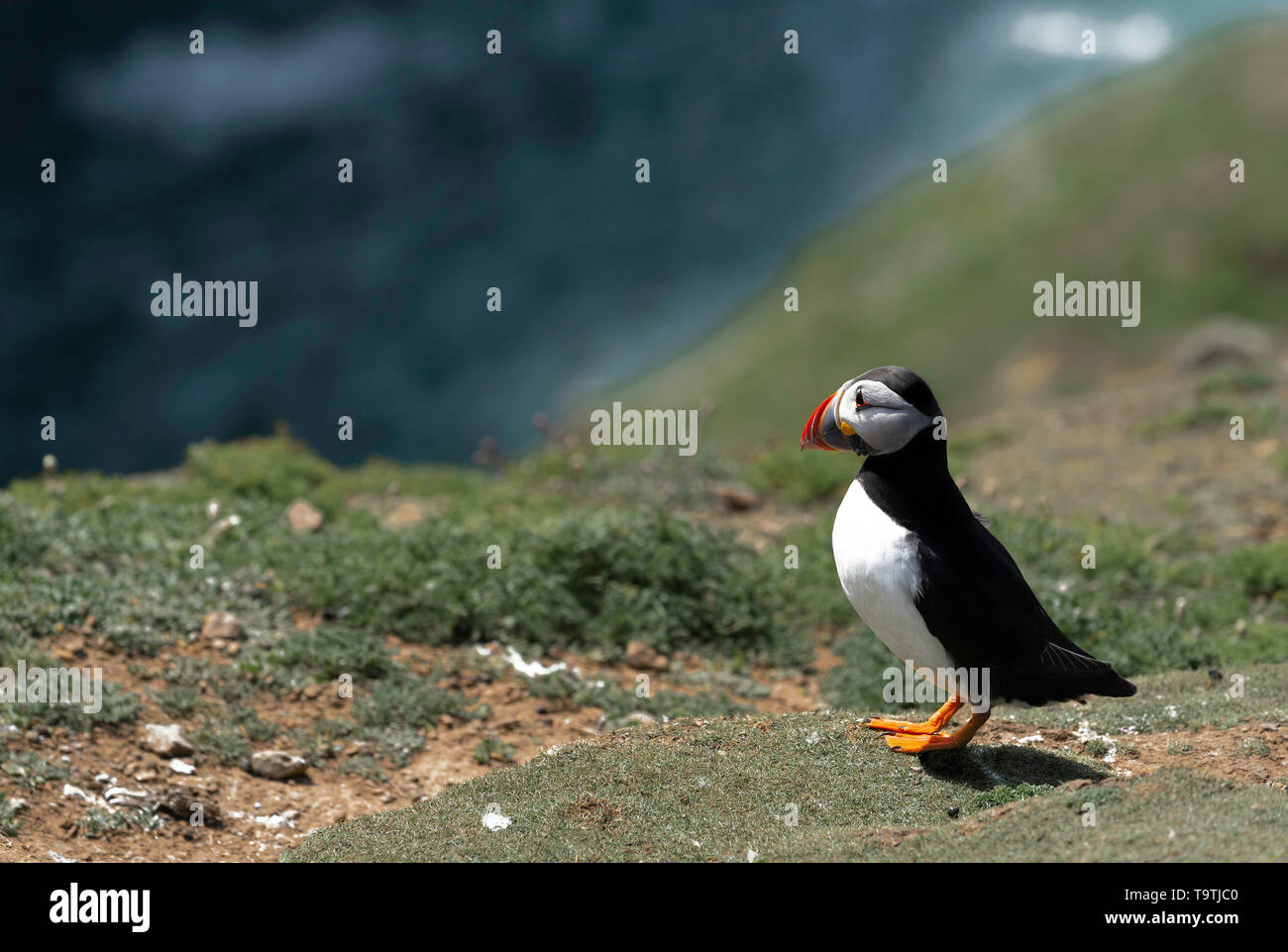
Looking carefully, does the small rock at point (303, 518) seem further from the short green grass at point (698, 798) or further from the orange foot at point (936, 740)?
the orange foot at point (936, 740)

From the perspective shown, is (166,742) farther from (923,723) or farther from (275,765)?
(923,723)

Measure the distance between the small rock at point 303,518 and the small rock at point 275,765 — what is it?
12.8 feet

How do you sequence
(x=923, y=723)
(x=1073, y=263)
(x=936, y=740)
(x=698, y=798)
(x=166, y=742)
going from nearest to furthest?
1. (x=698, y=798)
2. (x=936, y=740)
3. (x=923, y=723)
4. (x=166, y=742)
5. (x=1073, y=263)

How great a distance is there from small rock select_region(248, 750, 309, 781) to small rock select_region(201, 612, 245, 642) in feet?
5.22

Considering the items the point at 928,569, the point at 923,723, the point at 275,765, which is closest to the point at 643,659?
the point at 275,765

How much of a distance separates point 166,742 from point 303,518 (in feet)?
13.3

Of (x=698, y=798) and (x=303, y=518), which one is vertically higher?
(x=303, y=518)

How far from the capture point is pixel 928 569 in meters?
5.88

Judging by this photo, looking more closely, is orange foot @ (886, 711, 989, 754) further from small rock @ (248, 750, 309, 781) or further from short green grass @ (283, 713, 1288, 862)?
small rock @ (248, 750, 309, 781)

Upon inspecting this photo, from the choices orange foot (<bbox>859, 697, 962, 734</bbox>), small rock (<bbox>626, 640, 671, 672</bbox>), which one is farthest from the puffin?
small rock (<bbox>626, 640, 671, 672</bbox>)

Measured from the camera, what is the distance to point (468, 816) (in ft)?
19.9

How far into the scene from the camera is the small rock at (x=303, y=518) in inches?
444

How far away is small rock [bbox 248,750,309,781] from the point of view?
7523 millimetres
